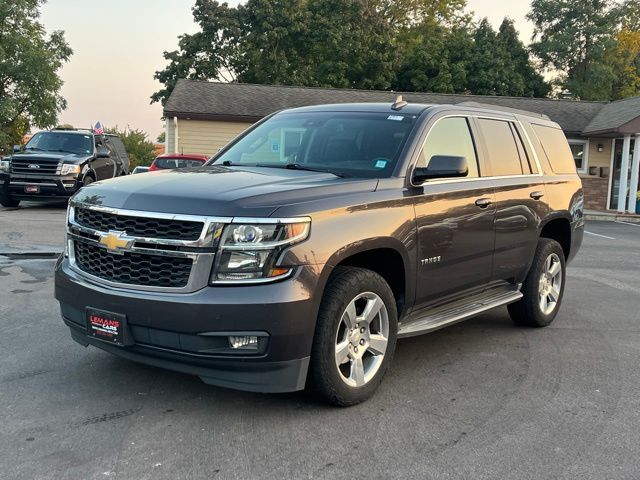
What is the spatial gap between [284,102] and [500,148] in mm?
20119

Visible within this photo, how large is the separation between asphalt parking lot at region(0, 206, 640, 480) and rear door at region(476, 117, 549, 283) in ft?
2.46

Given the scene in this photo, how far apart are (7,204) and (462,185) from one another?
46.9ft

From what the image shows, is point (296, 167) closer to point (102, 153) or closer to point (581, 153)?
point (102, 153)

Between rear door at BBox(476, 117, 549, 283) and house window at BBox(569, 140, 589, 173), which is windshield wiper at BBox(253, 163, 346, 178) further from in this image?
house window at BBox(569, 140, 589, 173)

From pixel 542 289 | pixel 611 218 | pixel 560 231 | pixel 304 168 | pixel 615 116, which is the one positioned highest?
pixel 615 116

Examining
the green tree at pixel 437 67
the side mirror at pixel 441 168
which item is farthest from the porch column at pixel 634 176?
the side mirror at pixel 441 168

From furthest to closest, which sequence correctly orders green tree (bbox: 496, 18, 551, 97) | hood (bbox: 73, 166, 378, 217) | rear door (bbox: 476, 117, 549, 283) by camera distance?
green tree (bbox: 496, 18, 551, 97)
rear door (bbox: 476, 117, 549, 283)
hood (bbox: 73, 166, 378, 217)

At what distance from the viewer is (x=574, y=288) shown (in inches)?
322

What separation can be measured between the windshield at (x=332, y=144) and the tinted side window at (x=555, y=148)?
2212 millimetres

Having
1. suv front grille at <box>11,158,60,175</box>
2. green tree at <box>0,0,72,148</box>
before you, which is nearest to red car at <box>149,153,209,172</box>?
suv front grille at <box>11,158,60,175</box>

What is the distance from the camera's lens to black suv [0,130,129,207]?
14766 mm

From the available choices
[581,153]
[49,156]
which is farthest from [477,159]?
[581,153]

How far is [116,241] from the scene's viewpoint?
3611 mm

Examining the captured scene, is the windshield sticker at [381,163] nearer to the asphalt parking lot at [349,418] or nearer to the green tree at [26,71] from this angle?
the asphalt parking lot at [349,418]
